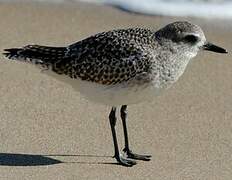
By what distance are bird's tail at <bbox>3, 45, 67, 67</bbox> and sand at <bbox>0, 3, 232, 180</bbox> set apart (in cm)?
67

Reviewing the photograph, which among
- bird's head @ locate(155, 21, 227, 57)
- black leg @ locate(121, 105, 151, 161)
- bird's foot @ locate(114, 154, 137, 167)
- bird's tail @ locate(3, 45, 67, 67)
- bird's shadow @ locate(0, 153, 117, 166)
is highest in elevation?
bird's head @ locate(155, 21, 227, 57)

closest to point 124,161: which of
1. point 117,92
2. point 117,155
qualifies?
point 117,155

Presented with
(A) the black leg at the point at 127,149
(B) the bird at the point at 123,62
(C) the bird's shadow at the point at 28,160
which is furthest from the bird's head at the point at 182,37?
(C) the bird's shadow at the point at 28,160

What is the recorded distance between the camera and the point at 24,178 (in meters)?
6.23

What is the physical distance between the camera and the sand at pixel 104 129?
6492mm

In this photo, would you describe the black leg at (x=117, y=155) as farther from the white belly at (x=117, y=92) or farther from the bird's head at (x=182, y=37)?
the bird's head at (x=182, y=37)

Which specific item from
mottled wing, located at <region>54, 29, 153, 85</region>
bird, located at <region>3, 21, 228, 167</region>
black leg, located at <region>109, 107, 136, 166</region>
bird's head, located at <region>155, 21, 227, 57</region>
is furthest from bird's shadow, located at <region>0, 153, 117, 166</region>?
bird's head, located at <region>155, 21, 227, 57</region>

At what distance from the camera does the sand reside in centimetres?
649

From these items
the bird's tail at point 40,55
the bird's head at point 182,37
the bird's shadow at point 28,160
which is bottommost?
the bird's shadow at point 28,160

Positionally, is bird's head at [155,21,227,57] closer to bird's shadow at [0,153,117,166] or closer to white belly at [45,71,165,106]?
white belly at [45,71,165,106]

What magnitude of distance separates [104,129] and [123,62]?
994 millimetres

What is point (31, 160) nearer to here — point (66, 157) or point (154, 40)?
point (66, 157)

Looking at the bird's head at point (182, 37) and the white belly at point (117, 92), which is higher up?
the bird's head at point (182, 37)

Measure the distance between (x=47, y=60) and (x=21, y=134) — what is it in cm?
71
